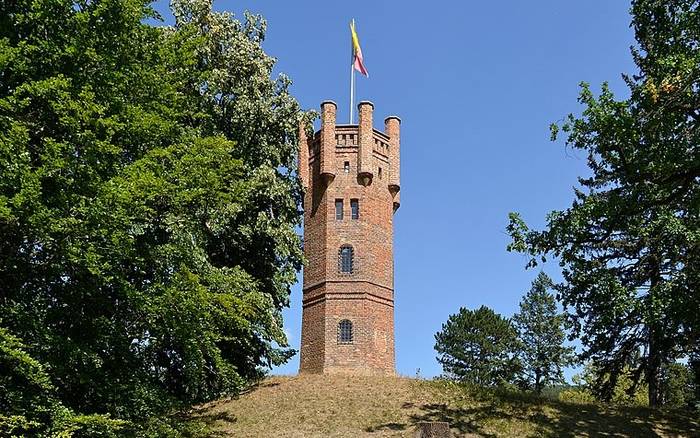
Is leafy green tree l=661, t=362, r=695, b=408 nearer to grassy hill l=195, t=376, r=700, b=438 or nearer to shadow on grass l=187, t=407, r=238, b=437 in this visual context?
grassy hill l=195, t=376, r=700, b=438

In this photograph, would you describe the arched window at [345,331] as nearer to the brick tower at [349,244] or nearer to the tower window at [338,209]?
the brick tower at [349,244]

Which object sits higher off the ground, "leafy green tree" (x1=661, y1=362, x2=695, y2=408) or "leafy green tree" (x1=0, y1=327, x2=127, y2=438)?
"leafy green tree" (x1=661, y1=362, x2=695, y2=408)

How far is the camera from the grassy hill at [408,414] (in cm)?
1962

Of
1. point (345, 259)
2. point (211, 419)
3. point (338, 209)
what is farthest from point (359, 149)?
point (211, 419)

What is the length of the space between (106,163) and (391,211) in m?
17.5

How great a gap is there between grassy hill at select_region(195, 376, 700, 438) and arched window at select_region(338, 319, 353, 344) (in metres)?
2.66

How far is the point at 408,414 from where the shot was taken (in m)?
21.0

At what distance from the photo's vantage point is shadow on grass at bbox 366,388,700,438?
19.7m

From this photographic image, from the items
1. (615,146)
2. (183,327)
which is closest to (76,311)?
(183,327)

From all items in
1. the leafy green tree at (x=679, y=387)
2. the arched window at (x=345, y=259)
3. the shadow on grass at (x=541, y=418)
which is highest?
the arched window at (x=345, y=259)

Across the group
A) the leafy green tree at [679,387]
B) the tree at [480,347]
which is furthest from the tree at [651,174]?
the tree at [480,347]

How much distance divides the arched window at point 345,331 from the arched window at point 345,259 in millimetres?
2125

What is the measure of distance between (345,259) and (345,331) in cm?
302

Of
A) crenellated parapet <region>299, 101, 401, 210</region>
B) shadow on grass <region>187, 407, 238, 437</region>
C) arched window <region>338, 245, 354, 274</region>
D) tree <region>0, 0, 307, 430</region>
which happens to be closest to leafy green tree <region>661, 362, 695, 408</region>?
crenellated parapet <region>299, 101, 401, 210</region>
